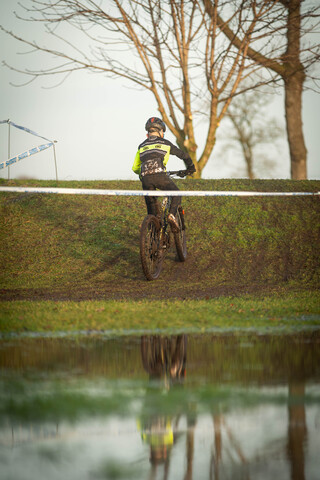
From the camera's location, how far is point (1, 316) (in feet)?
29.6

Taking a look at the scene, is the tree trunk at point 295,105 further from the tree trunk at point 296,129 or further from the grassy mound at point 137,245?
the grassy mound at point 137,245

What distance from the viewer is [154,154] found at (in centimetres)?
1273

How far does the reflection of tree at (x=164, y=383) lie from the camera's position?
356 centimetres

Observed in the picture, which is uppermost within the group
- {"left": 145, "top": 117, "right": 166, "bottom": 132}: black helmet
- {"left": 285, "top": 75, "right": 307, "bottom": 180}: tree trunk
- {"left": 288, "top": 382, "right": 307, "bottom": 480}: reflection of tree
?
{"left": 285, "top": 75, "right": 307, "bottom": 180}: tree trunk

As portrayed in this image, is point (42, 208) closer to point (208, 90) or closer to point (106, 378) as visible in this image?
point (208, 90)

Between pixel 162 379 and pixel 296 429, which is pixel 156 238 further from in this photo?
pixel 296 429

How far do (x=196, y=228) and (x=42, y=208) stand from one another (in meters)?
4.53

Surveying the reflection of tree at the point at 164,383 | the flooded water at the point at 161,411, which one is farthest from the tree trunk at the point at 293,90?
the flooded water at the point at 161,411

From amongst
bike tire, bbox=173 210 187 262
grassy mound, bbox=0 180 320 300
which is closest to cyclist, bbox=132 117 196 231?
bike tire, bbox=173 210 187 262

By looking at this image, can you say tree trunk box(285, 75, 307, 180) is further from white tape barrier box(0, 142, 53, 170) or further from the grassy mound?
white tape barrier box(0, 142, 53, 170)

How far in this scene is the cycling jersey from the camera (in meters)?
12.7

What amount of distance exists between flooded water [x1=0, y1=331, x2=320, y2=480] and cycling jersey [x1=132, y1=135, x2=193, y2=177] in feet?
20.9

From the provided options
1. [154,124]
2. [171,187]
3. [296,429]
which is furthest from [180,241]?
[296,429]

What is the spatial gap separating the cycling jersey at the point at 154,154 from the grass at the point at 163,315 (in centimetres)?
313
